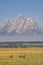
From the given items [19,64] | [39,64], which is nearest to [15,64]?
[19,64]

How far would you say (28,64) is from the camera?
163ft

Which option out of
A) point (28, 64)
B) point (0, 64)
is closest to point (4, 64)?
point (0, 64)

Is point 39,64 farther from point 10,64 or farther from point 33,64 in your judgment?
point 10,64

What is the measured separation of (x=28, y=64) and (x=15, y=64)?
2.35m

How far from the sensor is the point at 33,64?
1946 inches

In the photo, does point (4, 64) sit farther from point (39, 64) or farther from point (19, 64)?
point (39, 64)

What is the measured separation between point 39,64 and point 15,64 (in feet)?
13.8

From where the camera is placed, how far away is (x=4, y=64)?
50156mm

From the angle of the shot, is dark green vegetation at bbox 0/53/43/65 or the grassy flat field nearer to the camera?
dark green vegetation at bbox 0/53/43/65

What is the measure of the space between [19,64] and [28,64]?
164 centimetres

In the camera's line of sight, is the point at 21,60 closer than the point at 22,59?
Yes

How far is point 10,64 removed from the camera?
50281 millimetres

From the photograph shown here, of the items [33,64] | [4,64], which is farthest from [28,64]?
[4,64]

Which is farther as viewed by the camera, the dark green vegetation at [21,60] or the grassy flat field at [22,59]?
the grassy flat field at [22,59]
